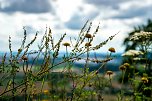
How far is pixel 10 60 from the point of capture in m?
3.58

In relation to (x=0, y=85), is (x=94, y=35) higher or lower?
higher

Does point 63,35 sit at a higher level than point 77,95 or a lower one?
higher

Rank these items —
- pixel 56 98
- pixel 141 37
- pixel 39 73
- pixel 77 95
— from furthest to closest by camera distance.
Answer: pixel 141 37 → pixel 56 98 → pixel 77 95 → pixel 39 73

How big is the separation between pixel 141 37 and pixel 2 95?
497cm

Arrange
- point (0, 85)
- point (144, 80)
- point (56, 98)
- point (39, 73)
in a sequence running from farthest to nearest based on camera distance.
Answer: point (144, 80), point (56, 98), point (39, 73), point (0, 85)

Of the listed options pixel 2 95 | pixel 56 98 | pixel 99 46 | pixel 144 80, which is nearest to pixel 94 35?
pixel 99 46

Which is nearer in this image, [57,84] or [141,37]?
[57,84]

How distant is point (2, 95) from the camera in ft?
11.2

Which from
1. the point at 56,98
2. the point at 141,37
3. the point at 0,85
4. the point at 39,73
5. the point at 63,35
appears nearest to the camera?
the point at 0,85

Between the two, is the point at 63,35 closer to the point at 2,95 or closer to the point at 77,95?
the point at 2,95

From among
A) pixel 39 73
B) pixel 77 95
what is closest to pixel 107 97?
pixel 77 95

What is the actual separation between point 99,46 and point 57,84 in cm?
317

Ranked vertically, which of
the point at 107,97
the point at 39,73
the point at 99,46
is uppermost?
the point at 99,46

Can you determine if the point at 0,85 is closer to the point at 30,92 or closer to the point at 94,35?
the point at 30,92
